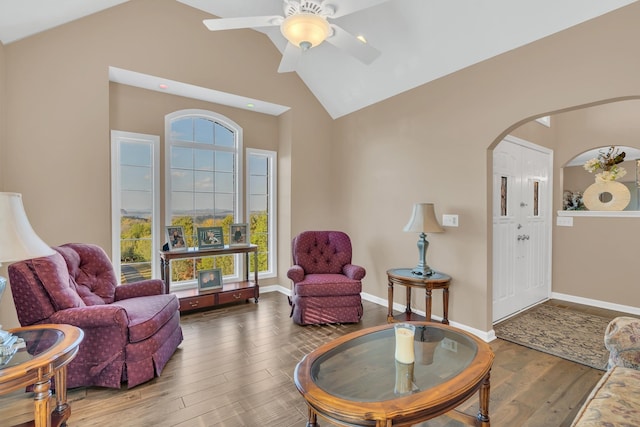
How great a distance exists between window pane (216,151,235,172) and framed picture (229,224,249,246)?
2.99 feet

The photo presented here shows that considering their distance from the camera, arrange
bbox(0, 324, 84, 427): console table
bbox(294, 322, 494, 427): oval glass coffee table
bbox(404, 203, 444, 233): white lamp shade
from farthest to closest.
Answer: bbox(404, 203, 444, 233): white lamp shade → bbox(0, 324, 84, 427): console table → bbox(294, 322, 494, 427): oval glass coffee table

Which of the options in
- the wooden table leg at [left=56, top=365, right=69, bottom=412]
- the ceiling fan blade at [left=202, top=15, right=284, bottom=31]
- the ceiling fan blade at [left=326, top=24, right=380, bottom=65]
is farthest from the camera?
the ceiling fan blade at [left=326, top=24, right=380, bottom=65]

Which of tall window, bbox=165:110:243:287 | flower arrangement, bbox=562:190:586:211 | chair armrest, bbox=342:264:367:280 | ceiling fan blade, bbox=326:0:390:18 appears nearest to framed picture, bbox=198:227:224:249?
tall window, bbox=165:110:243:287

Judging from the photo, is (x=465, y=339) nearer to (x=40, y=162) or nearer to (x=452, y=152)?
(x=452, y=152)

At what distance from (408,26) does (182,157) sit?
10.7ft

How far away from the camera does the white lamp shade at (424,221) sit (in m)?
3.14

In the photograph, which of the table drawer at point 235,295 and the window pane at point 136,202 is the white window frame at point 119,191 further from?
the table drawer at point 235,295

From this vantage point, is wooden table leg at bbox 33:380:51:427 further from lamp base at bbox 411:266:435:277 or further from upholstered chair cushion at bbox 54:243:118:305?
lamp base at bbox 411:266:435:277

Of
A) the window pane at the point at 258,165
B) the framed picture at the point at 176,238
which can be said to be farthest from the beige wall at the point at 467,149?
the framed picture at the point at 176,238

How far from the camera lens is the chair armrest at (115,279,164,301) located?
280 cm

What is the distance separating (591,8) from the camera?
7.58 ft

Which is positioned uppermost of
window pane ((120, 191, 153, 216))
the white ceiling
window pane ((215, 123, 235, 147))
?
the white ceiling

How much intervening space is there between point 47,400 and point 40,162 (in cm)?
250

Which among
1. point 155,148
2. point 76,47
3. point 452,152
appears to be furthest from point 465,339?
point 76,47
